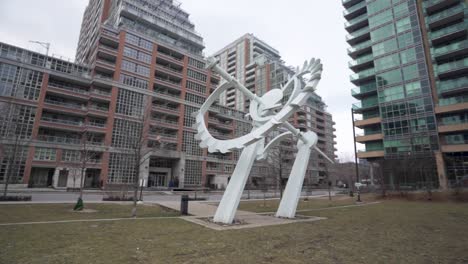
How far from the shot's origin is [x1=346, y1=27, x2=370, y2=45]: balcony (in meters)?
53.8

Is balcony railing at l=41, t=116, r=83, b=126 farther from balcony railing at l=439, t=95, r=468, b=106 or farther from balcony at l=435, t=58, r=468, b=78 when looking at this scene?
balcony at l=435, t=58, r=468, b=78

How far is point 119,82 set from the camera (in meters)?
45.7

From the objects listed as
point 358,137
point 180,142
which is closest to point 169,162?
point 180,142

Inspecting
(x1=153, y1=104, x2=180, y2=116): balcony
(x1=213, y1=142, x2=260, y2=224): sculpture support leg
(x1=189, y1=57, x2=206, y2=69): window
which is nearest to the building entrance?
(x1=153, y1=104, x2=180, y2=116): balcony

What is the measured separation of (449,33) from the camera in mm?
43188

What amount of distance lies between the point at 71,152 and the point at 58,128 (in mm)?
4336

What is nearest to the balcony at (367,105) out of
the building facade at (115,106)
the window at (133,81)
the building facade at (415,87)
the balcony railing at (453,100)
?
the building facade at (415,87)

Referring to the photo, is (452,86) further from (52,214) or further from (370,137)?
(52,214)

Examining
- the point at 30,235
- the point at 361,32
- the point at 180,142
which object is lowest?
the point at 30,235

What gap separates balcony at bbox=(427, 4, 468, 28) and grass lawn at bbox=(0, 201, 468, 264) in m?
49.2

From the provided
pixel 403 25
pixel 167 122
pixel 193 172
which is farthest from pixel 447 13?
pixel 193 172

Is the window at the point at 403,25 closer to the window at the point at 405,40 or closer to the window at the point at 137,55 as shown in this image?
the window at the point at 405,40

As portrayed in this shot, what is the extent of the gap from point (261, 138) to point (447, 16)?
52.8 metres

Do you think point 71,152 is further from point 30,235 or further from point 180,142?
point 30,235
